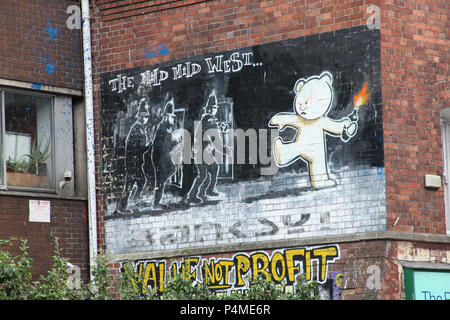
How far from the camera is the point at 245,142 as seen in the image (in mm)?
14406

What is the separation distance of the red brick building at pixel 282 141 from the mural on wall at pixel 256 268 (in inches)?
0.8

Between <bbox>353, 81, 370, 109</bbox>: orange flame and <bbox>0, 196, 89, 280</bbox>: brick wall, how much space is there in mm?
5363

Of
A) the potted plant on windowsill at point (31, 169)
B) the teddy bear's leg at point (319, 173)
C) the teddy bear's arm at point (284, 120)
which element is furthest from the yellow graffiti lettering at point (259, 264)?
the potted plant on windowsill at point (31, 169)

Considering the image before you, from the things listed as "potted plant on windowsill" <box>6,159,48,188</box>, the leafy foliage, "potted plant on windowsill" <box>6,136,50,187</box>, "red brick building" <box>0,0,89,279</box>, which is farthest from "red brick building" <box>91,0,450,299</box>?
the leafy foliage

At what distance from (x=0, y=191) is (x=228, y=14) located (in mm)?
4803

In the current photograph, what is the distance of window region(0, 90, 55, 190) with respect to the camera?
1526cm

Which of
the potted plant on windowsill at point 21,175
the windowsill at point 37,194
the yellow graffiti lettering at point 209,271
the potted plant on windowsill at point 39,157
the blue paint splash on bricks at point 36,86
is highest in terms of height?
the blue paint splash on bricks at point 36,86

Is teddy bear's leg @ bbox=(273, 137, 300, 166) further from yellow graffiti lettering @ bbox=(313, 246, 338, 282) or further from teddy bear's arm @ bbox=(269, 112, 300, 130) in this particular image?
yellow graffiti lettering @ bbox=(313, 246, 338, 282)

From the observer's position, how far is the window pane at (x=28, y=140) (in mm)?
15328

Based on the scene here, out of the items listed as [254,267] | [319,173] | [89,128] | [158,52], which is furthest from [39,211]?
[319,173]

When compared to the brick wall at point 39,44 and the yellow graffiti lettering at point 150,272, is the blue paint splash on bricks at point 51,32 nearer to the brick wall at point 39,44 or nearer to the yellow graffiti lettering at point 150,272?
the brick wall at point 39,44
